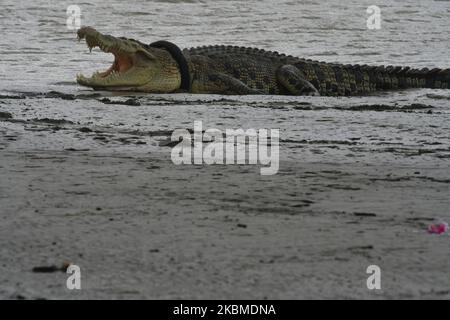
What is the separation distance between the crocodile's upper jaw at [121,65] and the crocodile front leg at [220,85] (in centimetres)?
59

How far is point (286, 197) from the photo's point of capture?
4887 millimetres

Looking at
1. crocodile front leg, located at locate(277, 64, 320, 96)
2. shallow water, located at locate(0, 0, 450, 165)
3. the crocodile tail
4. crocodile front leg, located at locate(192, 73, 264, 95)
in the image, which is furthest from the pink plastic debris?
the crocodile tail

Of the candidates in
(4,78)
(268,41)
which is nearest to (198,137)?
(4,78)

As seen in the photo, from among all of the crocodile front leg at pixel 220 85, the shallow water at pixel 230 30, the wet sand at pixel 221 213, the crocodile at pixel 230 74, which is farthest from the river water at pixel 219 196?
the shallow water at pixel 230 30

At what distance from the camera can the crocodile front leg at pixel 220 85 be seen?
428 inches

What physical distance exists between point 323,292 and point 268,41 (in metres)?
14.0

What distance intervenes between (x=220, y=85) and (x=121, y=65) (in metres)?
1.19

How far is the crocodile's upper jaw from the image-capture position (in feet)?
33.7

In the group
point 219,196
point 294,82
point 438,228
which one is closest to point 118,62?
point 294,82

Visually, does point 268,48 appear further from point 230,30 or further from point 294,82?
point 294,82

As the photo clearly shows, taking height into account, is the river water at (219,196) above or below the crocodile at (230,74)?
below

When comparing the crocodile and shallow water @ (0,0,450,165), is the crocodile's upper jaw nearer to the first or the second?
the crocodile

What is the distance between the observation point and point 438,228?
415 centimetres

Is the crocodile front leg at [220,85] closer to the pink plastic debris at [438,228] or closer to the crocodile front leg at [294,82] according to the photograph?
the crocodile front leg at [294,82]
